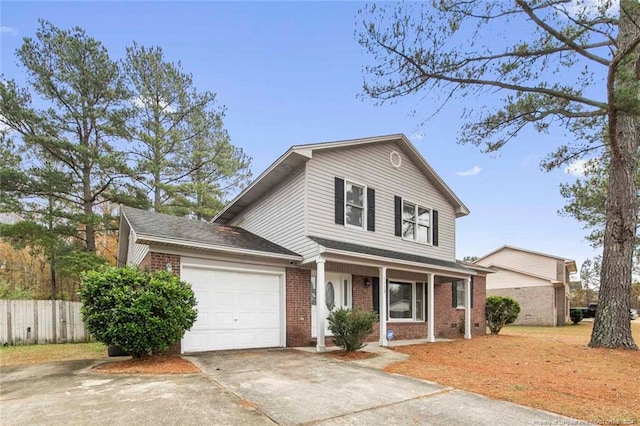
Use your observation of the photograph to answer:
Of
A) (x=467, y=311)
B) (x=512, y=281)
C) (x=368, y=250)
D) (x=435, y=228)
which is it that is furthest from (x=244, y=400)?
(x=512, y=281)

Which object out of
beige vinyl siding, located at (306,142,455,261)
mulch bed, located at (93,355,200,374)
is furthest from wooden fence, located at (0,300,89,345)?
beige vinyl siding, located at (306,142,455,261)

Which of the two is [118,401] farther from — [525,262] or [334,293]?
[525,262]

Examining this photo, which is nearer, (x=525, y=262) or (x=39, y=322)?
(x=39, y=322)

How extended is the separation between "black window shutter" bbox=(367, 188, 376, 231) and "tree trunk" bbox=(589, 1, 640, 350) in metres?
6.85

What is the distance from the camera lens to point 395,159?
13.6 meters

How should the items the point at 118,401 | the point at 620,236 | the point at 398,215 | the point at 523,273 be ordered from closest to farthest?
1. the point at 118,401
2. the point at 620,236
3. the point at 398,215
4. the point at 523,273

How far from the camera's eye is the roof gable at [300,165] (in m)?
10.8

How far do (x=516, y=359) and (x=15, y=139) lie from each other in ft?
68.2

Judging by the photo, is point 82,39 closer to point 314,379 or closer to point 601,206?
point 314,379

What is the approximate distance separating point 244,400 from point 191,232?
19.4ft

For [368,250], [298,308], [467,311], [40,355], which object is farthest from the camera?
[467,311]

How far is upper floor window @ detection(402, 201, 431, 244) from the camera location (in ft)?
45.1

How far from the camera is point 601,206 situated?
1970 centimetres

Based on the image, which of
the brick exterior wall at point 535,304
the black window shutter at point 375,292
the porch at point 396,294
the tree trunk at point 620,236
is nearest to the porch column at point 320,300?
the porch at point 396,294
